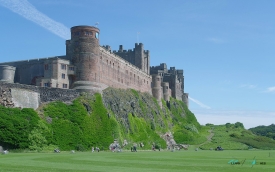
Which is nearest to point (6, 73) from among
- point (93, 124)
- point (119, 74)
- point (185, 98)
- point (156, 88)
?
point (93, 124)

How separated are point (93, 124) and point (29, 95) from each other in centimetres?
1190

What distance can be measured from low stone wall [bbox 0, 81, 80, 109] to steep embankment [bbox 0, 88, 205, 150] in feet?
4.76

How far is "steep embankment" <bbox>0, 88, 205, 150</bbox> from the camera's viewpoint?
52.8 metres

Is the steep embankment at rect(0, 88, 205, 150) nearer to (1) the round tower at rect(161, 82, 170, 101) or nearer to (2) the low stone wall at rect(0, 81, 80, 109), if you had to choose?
(2) the low stone wall at rect(0, 81, 80, 109)

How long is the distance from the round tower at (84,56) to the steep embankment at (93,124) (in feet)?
10.8

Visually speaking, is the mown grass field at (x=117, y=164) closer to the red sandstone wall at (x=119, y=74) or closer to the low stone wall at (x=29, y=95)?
the low stone wall at (x=29, y=95)

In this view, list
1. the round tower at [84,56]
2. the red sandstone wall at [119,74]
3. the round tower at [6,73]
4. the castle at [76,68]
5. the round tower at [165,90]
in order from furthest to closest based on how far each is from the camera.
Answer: the round tower at [165,90] < the red sandstone wall at [119,74] < the round tower at [6,73] < the round tower at [84,56] < the castle at [76,68]

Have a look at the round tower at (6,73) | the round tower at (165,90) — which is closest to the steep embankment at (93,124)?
the round tower at (6,73)

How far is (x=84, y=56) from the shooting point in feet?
236

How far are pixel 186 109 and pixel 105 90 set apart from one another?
58.7 metres

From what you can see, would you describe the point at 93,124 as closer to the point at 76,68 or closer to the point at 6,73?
the point at 76,68

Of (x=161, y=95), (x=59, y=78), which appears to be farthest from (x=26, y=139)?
(x=161, y=95)

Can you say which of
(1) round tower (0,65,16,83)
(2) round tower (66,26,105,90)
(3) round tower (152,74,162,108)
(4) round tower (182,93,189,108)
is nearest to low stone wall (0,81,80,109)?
(2) round tower (66,26,105,90)

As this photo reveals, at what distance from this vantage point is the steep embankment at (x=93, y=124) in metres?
52.8
